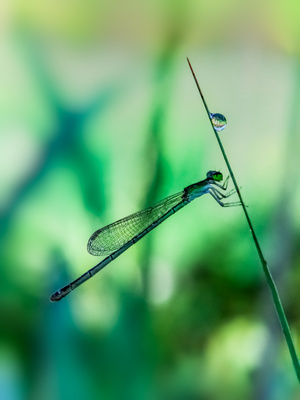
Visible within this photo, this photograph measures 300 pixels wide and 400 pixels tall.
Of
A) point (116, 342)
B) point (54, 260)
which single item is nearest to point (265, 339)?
point (116, 342)

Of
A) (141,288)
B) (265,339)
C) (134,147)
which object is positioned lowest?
(265,339)

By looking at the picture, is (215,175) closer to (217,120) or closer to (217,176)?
(217,176)

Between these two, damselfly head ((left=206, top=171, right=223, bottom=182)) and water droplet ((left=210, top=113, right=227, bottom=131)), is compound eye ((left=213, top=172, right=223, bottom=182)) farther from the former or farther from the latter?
water droplet ((left=210, top=113, right=227, bottom=131))

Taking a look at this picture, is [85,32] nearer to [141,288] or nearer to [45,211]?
[45,211]

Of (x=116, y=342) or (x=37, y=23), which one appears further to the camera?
(x=116, y=342)

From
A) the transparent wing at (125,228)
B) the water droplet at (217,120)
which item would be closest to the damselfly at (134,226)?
the transparent wing at (125,228)

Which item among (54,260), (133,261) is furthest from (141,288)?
(54,260)

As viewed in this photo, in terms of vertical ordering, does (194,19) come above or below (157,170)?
above

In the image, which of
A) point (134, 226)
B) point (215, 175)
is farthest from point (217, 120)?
point (134, 226)

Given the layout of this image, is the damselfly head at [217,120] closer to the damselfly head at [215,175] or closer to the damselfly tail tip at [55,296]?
the damselfly head at [215,175]
